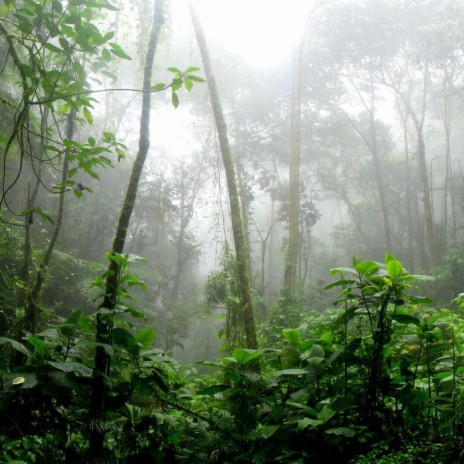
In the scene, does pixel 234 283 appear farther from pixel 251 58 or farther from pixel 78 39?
pixel 251 58

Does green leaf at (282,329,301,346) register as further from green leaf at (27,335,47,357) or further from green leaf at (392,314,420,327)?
green leaf at (27,335,47,357)

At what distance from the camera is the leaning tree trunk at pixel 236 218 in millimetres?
4211

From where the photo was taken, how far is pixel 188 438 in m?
2.62

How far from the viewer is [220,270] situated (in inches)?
201

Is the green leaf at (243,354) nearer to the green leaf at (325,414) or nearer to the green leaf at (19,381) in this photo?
the green leaf at (325,414)

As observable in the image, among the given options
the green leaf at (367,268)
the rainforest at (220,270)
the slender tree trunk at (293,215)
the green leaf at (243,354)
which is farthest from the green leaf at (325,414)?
the slender tree trunk at (293,215)

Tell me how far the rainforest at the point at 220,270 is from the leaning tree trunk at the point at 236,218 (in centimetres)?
2

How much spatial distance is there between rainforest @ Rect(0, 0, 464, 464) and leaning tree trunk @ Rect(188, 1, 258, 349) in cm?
2

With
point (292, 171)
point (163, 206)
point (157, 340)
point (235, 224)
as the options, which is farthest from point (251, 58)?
point (235, 224)

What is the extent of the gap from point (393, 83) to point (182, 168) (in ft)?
27.2

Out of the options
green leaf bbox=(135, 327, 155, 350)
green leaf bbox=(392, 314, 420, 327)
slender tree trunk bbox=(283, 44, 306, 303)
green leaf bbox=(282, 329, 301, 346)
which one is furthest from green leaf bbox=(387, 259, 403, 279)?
slender tree trunk bbox=(283, 44, 306, 303)

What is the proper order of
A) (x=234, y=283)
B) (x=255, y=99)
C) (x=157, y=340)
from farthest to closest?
(x=255, y=99) → (x=157, y=340) → (x=234, y=283)

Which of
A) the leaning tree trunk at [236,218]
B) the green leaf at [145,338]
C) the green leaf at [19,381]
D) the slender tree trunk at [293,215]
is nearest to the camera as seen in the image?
the green leaf at [19,381]

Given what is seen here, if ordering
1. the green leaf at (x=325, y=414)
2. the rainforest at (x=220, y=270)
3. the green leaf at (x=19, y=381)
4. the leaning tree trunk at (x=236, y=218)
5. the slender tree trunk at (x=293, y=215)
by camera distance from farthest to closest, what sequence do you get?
the slender tree trunk at (x=293, y=215), the leaning tree trunk at (x=236, y=218), the rainforest at (x=220, y=270), the green leaf at (x=325, y=414), the green leaf at (x=19, y=381)
